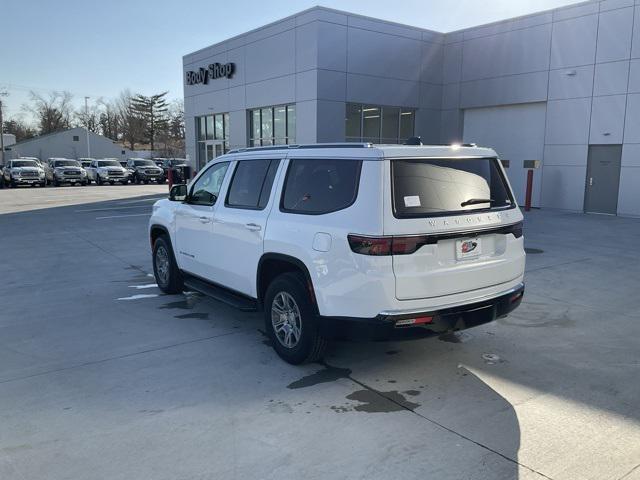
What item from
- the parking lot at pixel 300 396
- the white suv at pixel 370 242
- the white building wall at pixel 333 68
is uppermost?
the white building wall at pixel 333 68

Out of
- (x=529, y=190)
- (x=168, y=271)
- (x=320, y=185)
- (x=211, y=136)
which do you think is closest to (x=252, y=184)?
(x=320, y=185)

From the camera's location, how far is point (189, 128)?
3012 cm

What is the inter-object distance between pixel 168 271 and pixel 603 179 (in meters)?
15.6

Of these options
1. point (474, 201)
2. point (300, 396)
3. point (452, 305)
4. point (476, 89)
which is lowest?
point (300, 396)

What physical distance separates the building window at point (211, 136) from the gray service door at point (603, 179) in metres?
16.7

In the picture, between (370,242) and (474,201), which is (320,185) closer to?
(370,242)

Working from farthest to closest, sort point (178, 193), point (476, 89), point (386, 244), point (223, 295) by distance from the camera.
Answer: point (476, 89) < point (178, 193) < point (223, 295) < point (386, 244)

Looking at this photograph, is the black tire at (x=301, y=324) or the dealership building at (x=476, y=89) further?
the dealership building at (x=476, y=89)

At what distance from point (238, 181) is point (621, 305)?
5.10 meters

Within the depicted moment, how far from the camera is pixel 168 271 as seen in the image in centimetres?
699

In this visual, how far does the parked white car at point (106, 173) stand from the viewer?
115 ft

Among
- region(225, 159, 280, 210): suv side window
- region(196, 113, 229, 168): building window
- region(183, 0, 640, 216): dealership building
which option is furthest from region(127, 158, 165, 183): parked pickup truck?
region(225, 159, 280, 210): suv side window

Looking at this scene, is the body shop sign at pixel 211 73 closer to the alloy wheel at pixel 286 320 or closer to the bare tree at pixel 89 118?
the alloy wheel at pixel 286 320

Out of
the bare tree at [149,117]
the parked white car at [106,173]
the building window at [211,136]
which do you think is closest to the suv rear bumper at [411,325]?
the building window at [211,136]
